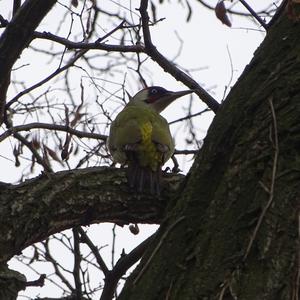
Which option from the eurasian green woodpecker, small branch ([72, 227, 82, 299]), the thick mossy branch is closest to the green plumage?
the eurasian green woodpecker

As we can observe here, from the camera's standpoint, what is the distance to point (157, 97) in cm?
787

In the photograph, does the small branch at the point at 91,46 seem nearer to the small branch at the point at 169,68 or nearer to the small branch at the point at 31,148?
the small branch at the point at 169,68

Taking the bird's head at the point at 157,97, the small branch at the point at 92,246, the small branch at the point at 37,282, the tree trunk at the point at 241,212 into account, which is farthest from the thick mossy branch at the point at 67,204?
the bird's head at the point at 157,97

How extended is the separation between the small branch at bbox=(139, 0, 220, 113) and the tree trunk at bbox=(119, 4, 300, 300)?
2.10m

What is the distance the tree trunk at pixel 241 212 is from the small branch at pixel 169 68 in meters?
2.10

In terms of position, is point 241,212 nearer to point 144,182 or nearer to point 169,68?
point 144,182

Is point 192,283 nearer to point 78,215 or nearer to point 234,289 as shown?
point 234,289

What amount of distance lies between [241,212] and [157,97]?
5.75 metres

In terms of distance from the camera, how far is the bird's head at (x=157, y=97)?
7.80m

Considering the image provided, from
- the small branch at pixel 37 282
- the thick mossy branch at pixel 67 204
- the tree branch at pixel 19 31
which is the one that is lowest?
the small branch at pixel 37 282

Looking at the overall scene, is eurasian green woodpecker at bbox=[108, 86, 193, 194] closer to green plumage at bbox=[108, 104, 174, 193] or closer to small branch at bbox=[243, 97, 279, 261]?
green plumage at bbox=[108, 104, 174, 193]

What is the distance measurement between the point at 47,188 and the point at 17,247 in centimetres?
38

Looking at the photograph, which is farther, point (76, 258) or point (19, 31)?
point (76, 258)

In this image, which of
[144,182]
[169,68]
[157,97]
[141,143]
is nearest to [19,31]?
[144,182]
